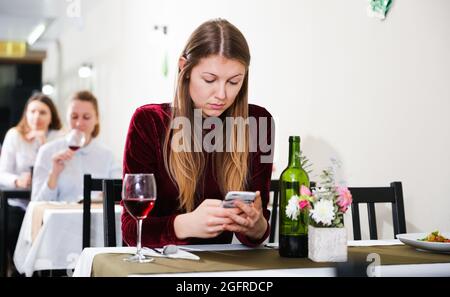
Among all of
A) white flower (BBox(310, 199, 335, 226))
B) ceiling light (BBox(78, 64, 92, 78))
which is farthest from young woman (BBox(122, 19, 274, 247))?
ceiling light (BBox(78, 64, 92, 78))

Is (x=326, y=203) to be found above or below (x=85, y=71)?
below

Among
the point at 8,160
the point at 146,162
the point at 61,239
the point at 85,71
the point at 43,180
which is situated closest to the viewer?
the point at 146,162

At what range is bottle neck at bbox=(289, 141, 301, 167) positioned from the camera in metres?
1.11

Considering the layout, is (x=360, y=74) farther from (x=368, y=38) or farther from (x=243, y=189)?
(x=243, y=189)

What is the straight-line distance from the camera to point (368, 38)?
5.98 ft

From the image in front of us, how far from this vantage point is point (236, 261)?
1032 mm

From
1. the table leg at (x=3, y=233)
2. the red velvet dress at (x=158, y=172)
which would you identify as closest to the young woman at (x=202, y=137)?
the red velvet dress at (x=158, y=172)

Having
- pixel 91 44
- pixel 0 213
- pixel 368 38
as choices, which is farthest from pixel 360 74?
pixel 91 44

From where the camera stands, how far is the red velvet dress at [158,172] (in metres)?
1.27

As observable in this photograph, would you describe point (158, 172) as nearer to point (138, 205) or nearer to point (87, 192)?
point (138, 205)

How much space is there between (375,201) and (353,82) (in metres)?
0.50

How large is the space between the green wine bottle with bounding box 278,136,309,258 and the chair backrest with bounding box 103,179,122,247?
41 centimetres

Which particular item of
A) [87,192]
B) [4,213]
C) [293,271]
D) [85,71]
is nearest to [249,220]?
[293,271]

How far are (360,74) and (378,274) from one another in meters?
1.14
